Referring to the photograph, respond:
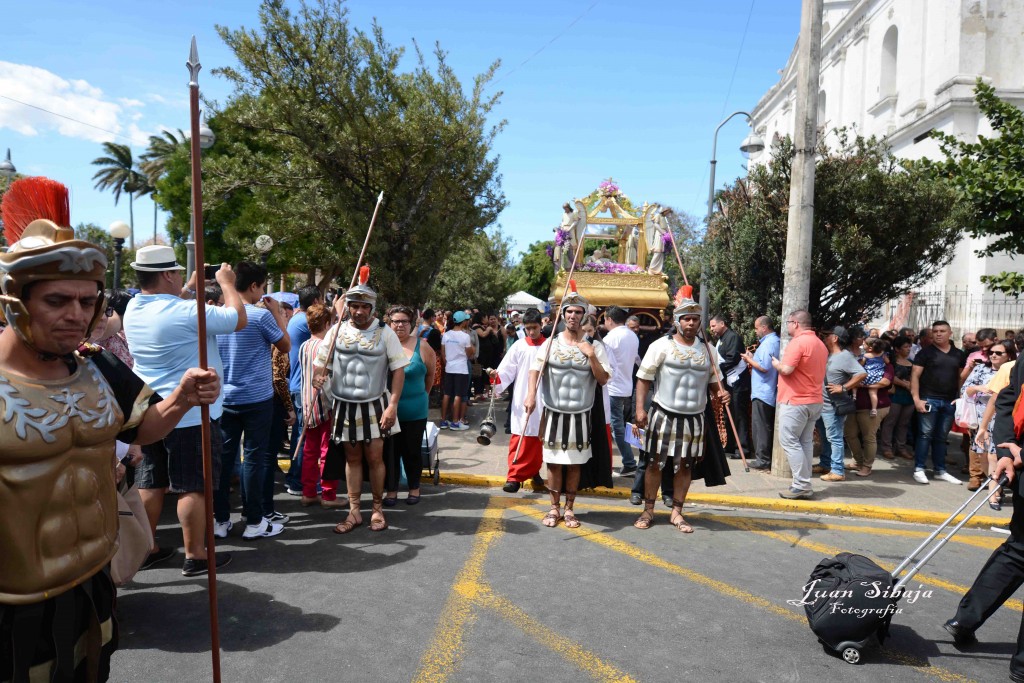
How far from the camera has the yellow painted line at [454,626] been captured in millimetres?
3189

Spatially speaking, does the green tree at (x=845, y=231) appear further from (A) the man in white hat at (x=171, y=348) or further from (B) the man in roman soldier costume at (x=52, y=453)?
(B) the man in roman soldier costume at (x=52, y=453)

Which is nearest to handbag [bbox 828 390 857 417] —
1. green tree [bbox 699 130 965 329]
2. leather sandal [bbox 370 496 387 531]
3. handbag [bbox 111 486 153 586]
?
green tree [bbox 699 130 965 329]

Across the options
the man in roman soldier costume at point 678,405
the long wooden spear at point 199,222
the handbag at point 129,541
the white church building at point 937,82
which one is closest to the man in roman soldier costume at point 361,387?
the man in roman soldier costume at point 678,405

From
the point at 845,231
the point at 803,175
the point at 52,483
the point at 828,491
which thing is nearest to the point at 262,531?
the point at 52,483

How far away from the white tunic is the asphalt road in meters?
1.25

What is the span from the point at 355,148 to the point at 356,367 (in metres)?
5.48

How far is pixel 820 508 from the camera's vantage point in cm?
640

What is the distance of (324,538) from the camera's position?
16.5ft

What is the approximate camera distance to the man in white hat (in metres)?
3.89

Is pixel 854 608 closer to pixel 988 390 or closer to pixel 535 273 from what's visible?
pixel 988 390

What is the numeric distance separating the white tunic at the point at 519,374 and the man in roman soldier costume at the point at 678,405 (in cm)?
128

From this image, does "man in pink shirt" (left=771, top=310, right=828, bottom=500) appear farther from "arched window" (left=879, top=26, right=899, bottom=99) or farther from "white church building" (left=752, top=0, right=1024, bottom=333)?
"arched window" (left=879, top=26, right=899, bottom=99)

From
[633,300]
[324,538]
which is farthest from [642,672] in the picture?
[633,300]

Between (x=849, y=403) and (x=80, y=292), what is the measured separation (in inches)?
304
